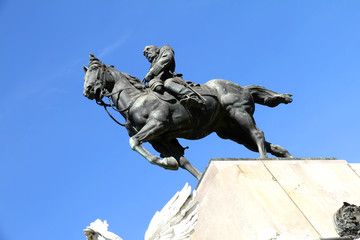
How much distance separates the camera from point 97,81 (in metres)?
9.85

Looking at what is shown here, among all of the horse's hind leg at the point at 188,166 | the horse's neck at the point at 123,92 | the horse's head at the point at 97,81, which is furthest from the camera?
the horse's head at the point at 97,81

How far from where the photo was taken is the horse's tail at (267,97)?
A: 10.5 m

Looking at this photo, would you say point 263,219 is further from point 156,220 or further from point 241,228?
point 156,220

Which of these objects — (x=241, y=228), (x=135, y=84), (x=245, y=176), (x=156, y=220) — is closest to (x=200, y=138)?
(x=135, y=84)

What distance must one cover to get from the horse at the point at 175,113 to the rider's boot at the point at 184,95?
0.09 metres

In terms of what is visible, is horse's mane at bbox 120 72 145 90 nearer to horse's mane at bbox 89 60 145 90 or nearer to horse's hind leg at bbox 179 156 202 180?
horse's mane at bbox 89 60 145 90

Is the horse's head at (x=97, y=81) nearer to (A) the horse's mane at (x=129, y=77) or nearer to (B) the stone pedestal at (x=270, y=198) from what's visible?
(A) the horse's mane at (x=129, y=77)

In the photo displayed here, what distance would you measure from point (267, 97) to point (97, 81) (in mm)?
3056

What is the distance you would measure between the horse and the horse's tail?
13 cm

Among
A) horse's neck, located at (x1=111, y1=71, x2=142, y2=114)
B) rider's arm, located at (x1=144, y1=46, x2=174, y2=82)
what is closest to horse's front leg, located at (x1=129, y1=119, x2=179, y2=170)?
horse's neck, located at (x1=111, y1=71, x2=142, y2=114)

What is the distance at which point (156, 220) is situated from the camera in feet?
21.4

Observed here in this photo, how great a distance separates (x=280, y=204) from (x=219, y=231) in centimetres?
88

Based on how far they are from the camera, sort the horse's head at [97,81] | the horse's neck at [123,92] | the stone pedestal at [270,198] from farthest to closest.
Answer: the horse's head at [97,81], the horse's neck at [123,92], the stone pedestal at [270,198]

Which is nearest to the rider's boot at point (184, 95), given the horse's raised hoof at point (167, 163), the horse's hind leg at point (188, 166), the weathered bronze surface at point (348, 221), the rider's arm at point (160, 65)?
the rider's arm at point (160, 65)
